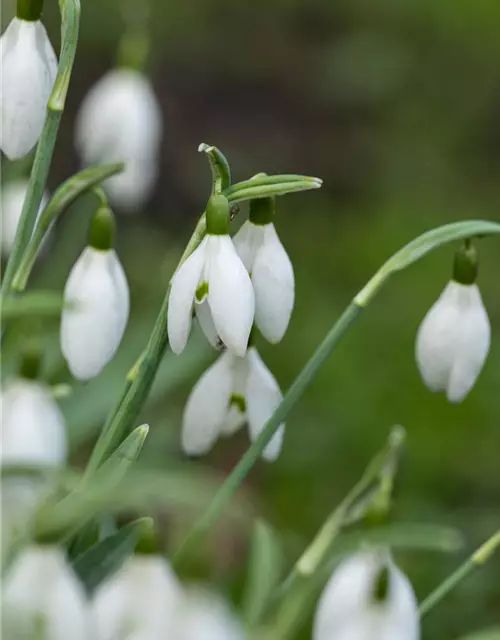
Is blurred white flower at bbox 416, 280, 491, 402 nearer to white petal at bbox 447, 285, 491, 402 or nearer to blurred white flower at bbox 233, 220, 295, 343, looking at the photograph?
white petal at bbox 447, 285, 491, 402

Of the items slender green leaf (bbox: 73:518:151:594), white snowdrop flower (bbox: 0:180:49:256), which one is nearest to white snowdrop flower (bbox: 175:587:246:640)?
slender green leaf (bbox: 73:518:151:594)

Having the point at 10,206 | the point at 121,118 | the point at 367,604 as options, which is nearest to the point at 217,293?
the point at 367,604

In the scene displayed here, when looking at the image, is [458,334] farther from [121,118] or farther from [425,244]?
[121,118]

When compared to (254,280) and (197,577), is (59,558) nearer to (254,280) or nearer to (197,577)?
(197,577)

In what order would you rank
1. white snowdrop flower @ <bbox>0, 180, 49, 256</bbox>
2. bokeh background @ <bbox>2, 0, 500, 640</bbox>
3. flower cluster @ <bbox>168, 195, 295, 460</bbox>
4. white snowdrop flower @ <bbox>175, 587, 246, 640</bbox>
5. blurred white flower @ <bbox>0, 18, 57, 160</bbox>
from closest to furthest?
white snowdrop flower @ <bbox>175, 587, 246, 640</bbox>
flower cluster @ <bbox>168, 195, 295, 460</bbox>
blurred white flower @ <bbox>0, 18, 57, 160</bbox>
white snowdrop flower @ <bbox>0, 180, 49, 256</bbox>
bokeh background @ <bbox>2, 0, 500, 640</bbox>

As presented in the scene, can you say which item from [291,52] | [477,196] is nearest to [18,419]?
[477,196]

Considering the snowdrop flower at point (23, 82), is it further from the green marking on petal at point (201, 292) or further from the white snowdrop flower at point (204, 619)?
the white snowdrop flower at point (204, 619)

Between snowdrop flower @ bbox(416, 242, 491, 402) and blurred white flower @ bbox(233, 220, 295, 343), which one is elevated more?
blurred white flower @ bbox(233, 220, 295, 343)
